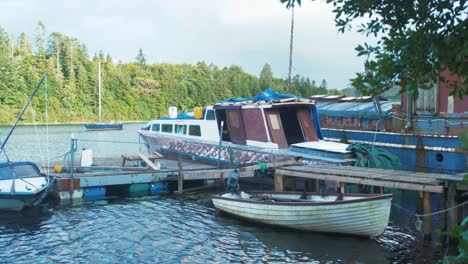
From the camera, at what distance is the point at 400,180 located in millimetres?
12188

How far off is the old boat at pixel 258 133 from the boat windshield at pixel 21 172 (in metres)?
7.27

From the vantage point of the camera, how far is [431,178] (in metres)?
12.2

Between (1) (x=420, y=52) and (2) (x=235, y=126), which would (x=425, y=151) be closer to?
(2) (x=235, y=126)

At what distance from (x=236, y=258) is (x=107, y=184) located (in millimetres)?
7838

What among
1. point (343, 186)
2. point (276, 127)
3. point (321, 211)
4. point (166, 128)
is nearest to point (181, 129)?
point (166, 128)

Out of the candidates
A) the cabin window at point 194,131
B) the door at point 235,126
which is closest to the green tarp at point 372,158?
the door at point 235,126

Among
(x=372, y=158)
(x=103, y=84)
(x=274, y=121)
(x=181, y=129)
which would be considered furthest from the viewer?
(x=103, y=84)

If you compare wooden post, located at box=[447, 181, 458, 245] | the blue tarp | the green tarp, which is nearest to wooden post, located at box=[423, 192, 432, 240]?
wooden post, located at box=[447, 181, 458, 245]

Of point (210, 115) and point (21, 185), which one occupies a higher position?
point (210, 115)

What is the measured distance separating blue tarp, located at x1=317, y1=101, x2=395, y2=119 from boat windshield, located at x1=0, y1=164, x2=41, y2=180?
1468cm

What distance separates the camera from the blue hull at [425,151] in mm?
17641

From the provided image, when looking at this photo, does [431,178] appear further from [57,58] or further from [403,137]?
[57,58]

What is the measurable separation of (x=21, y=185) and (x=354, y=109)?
15698mm

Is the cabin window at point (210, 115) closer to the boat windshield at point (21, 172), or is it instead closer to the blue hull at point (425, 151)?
the blue hull at point (425, 151)
